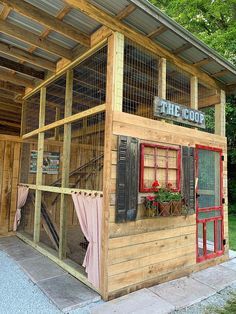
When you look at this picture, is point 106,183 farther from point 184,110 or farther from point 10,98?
point 10,98

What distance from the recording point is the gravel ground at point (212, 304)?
2.78 m

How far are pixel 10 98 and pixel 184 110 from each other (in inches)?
167

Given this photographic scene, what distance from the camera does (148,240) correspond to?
329 cm

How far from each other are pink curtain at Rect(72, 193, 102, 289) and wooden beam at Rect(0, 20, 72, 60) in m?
2.08

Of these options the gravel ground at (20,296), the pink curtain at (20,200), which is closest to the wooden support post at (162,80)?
the gravel ground at (20,296)

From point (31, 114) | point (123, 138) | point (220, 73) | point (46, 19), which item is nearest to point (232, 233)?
point (220, 73)

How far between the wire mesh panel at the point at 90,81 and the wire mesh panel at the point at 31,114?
1.39 m

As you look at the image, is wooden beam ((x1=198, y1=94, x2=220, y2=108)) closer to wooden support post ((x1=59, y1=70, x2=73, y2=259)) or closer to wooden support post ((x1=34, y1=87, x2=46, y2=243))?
wooden support post ((x1=59, y1=70, x2=73, y2=259))

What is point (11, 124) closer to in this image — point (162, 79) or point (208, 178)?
point (162, 79)

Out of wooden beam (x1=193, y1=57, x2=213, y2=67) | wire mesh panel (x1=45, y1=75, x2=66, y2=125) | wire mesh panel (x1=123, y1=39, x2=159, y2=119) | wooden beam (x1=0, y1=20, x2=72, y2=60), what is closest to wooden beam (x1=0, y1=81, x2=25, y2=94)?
wire mesh panel (x1=45, y1=75, x2=66, y2=125)

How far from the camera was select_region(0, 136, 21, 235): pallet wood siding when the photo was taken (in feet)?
17.7

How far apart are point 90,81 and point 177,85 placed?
150cm

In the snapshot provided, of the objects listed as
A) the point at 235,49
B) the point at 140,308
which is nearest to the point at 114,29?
the point at 140,308

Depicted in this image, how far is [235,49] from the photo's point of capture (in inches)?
344
